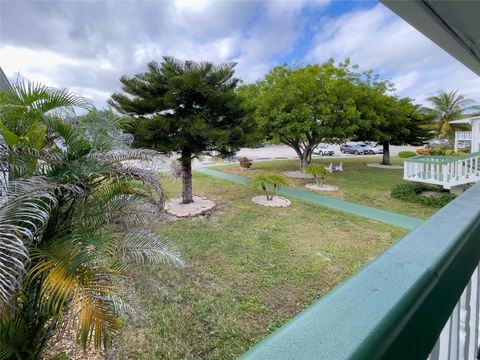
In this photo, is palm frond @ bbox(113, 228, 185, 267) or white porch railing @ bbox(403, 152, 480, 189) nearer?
palm frond @ bbox(113, 228, 185, 267)

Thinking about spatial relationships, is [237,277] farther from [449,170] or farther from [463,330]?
[449,170]

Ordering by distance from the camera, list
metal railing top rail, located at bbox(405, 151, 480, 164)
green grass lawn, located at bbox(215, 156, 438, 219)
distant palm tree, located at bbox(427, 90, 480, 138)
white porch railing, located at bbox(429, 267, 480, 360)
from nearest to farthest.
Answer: white porch railing, located at bbox(429, 267, 480, 360) → green grass lawn, located at bbox(215, 156, 438, 219) → metal railing top rail, located at bbox(405, 151, 480, 164) → distant palm tree, located at bbox(427, 90, 480, 138)

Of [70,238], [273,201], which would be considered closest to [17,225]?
[70,238]

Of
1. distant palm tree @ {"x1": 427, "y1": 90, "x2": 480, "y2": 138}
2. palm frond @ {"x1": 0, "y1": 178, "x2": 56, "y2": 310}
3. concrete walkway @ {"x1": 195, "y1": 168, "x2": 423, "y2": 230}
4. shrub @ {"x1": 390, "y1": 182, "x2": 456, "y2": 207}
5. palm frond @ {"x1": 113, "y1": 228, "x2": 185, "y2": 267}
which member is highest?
distant palm tree @ {"x1": 427, "y1": 90, "x2": 480, "y2": 138}

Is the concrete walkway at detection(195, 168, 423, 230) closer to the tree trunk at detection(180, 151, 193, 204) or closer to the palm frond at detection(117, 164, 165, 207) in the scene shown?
the tree trunk at detection(180, 151, 193, 204)

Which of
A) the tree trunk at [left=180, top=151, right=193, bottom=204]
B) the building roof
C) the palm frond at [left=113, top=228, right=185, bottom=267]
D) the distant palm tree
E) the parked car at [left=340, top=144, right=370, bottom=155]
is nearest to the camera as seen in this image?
the building roof

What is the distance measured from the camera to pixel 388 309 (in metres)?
0.43

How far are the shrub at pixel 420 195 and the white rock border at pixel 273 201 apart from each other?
4.19m

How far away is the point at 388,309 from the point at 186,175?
806 cm

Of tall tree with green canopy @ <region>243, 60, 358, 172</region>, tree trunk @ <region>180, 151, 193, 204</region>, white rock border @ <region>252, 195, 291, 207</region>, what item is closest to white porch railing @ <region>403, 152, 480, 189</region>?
tall tree with green canopy @ <region>243, 60, 358, 172</region>

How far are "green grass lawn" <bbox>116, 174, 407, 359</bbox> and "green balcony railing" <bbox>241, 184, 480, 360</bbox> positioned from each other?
2861 millimetres

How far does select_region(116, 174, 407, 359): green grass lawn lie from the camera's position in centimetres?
315

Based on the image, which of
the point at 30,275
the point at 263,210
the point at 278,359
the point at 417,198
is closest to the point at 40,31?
the point at 30,275

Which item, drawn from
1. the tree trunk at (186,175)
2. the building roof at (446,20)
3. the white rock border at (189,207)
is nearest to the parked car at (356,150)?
the white rock border at (189,207)
